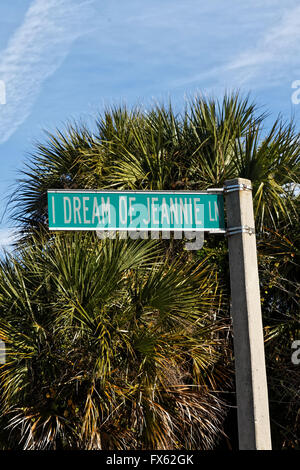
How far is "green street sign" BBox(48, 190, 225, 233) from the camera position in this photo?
12.9 ft

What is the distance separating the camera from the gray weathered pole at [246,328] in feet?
11.5

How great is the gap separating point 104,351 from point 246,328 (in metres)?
3.35

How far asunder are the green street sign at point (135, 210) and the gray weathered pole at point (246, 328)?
0.19 m

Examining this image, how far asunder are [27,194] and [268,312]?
4.55 m

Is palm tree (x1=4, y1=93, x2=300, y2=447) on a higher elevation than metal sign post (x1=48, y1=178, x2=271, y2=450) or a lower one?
higher

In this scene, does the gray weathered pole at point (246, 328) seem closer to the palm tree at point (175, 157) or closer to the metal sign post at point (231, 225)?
the metal sign post at point (231, 225)

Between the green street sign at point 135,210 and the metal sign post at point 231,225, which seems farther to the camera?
the green street sign at point 135,210

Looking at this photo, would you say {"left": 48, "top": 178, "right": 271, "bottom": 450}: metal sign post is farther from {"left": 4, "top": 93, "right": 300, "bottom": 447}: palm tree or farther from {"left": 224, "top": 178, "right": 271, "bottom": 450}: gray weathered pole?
{"left": 4, "top": 93, "right": 300, "bottom": 447}: palm tree

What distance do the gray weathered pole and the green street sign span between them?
0.19m

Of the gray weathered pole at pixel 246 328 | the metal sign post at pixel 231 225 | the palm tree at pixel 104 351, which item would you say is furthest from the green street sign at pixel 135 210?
the palm tree at pixel 104 351

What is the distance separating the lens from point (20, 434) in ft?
21.9

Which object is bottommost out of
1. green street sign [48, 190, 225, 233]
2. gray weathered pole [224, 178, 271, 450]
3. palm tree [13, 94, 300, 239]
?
gray weathered pole [224, 178, 271, 450]

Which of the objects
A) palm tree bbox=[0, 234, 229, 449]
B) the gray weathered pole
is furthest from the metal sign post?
palm tree bbox=[0, 234, 229, 449]
